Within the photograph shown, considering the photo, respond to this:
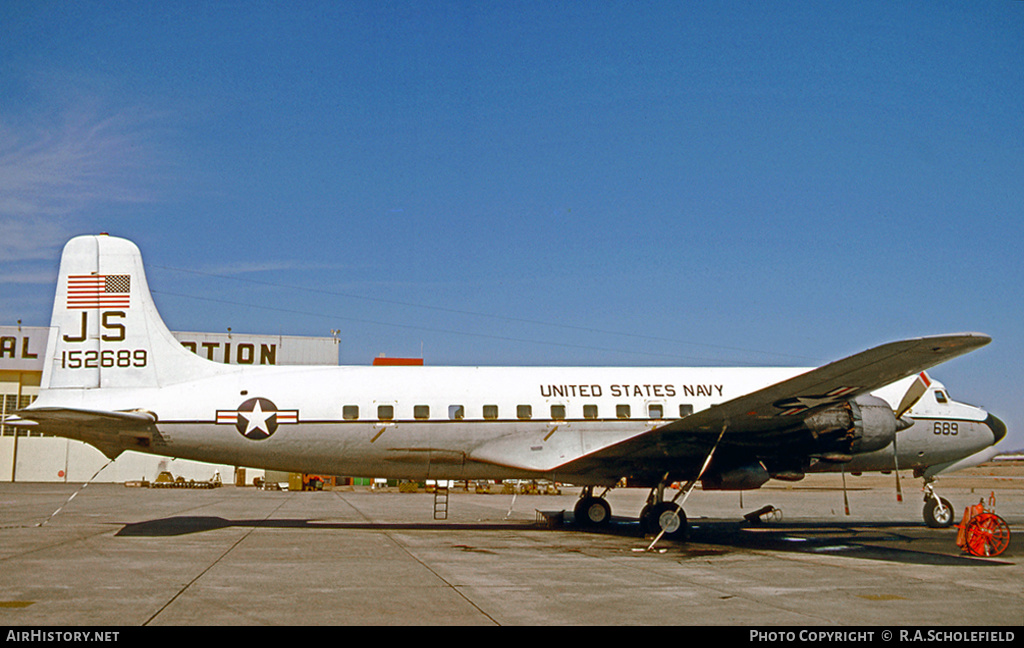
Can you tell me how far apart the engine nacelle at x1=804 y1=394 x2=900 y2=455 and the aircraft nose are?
190 inches

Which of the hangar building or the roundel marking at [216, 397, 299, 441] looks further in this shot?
the hangar building

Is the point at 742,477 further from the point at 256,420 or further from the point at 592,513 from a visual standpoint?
the point at 256,420

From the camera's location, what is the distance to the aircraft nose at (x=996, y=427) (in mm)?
19641

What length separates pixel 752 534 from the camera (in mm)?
18016

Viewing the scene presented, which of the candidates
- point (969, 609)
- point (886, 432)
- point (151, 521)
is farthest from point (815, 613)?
point (151, 521)

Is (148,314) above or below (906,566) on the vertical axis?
above

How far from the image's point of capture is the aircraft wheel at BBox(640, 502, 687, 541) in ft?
51.2

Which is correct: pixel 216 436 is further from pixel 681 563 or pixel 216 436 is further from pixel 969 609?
pixel 969 609

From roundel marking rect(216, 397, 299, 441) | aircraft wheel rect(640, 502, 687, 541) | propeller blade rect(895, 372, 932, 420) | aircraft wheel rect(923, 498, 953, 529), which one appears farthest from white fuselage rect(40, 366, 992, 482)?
aircraft wheel rect(640, 502, 687, 541)

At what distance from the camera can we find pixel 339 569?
37.1ft

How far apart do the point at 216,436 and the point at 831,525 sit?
52.6ft

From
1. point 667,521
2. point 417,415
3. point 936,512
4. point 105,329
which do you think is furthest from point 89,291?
point 936,512

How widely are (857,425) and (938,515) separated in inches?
208

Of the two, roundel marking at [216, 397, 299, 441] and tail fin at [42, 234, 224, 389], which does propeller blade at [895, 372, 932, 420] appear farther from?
tail fin at [42, 234, 224, 389]
